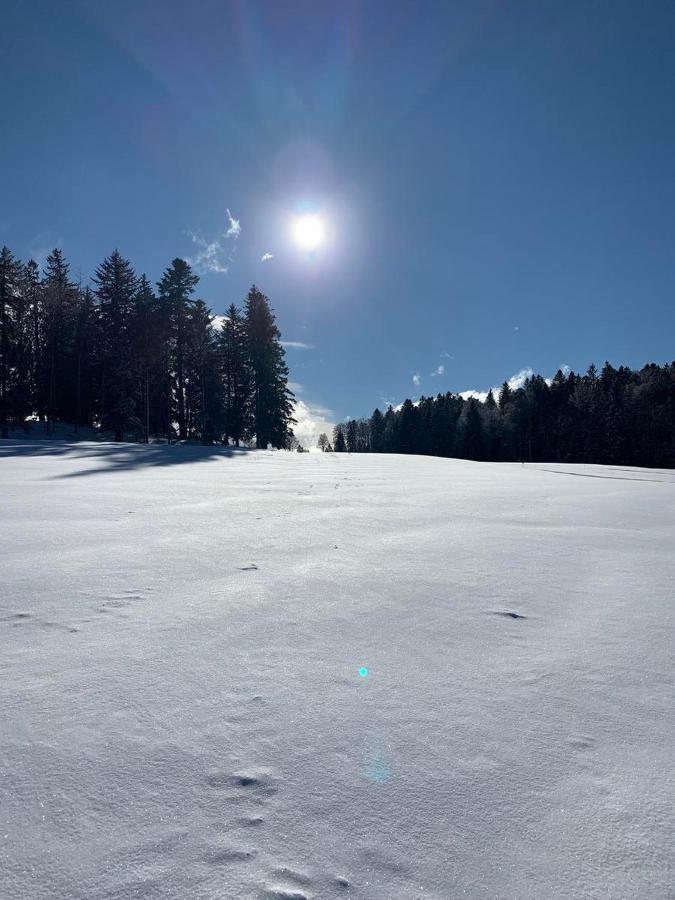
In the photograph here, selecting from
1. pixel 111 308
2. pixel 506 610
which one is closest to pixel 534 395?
pixel 111 308

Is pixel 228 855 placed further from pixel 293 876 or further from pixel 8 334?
pixel 8 334

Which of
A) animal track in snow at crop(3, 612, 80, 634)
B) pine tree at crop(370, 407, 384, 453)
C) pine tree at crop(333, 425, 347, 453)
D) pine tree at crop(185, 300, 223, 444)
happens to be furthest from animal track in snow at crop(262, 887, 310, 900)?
pine tree at crop(333, 425, 347, 453)

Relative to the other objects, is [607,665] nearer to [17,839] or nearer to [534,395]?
[17,839]

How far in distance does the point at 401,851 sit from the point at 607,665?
1080 millimetres

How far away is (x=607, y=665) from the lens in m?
1.48

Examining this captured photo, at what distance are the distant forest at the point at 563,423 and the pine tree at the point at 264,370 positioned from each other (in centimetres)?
3236

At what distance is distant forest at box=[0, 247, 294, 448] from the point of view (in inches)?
1008

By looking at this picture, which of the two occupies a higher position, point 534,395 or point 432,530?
point 534,395

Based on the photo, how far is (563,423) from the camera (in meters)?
45.8

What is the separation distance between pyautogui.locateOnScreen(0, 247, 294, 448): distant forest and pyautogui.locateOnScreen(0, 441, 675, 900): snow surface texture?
25147 mm

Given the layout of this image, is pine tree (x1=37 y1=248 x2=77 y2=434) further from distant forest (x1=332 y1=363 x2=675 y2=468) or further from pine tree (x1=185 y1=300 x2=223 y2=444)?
distant forest (x1=332 y1=363 x2=675 y2=468)

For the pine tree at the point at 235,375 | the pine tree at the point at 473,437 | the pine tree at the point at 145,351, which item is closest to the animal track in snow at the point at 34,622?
the pine tree at the point at 145,351

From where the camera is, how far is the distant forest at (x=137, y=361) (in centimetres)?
2561

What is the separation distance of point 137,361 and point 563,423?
141 ft
